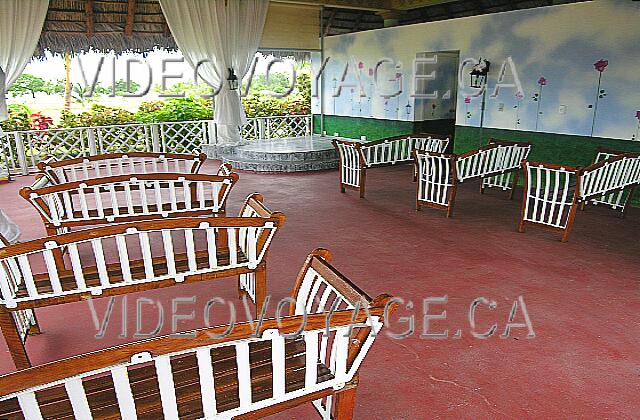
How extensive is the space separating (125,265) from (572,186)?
13.7 ft

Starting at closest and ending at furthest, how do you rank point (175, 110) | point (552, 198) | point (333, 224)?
1. point (552, 198)
2. point (333, 224)
3. point (175, 110)

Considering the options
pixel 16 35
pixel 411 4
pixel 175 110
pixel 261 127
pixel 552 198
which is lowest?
pixel 552 198

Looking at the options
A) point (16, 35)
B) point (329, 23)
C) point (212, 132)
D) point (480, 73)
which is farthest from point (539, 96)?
point (16, 35)

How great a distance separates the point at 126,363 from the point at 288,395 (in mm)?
606

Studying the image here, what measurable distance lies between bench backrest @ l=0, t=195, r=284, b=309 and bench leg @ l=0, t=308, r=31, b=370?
77 millimetres

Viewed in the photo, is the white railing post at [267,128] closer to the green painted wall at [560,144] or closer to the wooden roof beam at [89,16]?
the wooden roof beam at [89,16]

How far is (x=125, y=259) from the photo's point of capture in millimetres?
2240

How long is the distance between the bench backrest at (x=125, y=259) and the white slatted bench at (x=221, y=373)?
2.18 feet

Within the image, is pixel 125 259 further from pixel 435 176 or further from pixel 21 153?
pixel 21 153

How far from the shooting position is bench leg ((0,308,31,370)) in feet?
7.04

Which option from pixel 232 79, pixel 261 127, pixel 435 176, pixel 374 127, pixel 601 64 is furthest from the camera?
pixel 261 127

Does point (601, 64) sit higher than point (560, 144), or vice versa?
point (601, 64)

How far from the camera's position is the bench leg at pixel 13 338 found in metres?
2.15

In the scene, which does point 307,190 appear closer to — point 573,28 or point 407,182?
point 407,182
